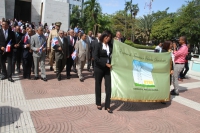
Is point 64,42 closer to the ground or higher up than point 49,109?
higher up

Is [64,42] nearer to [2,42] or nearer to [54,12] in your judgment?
[2,42]

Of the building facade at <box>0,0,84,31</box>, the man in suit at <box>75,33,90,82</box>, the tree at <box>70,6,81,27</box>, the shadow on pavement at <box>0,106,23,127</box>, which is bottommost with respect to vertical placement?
the shadow on pavement at <box>0,106,23,127</box>

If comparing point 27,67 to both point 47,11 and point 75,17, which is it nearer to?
point 47,11

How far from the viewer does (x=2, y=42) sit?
6367 mm

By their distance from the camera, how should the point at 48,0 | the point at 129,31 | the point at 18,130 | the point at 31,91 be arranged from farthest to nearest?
the point at 129,31 → the point at 48,0 → the point at 31,91 → the point at 18,130

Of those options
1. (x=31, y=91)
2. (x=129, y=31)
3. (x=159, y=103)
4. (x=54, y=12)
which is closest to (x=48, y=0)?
(x=54, y=12)

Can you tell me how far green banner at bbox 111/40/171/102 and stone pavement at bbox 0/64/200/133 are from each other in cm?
42

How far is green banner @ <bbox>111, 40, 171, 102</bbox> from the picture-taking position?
4.78 metres

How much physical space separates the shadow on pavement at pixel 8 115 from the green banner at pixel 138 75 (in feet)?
7.34

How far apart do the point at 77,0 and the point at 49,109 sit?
178 feet

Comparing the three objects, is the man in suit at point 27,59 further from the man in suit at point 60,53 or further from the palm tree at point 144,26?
the palm tree at point 144,26

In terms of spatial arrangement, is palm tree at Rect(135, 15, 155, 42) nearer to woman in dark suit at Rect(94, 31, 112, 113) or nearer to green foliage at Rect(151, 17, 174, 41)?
green foliage at Rect(151, 17, 174, 41)

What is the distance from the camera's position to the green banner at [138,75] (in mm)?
4777

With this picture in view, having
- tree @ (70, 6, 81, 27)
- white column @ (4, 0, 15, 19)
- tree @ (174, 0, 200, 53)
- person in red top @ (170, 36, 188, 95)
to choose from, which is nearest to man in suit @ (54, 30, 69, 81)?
person in red top @ (170, 36, 188, 95)
